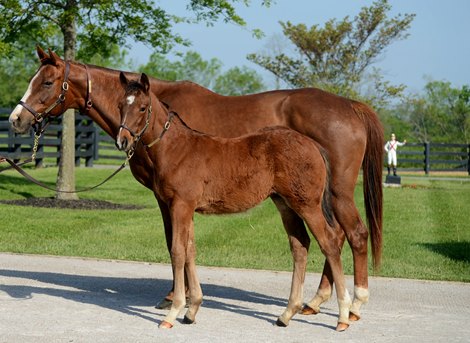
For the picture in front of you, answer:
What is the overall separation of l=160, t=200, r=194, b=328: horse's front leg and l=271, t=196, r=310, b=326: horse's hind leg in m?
0.94

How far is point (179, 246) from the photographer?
7.71m

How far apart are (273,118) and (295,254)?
1687 mm

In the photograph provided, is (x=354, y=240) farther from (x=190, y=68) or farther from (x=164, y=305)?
(x=190, y=68)

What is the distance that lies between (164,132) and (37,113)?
1.47 metres

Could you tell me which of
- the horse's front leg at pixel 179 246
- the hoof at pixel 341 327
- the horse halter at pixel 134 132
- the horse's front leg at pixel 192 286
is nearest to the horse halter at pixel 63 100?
the horse halter at pixel 134 132

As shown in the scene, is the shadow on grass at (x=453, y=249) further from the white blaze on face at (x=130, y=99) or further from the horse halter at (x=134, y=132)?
the white blaze on face at (x=130, y=99)

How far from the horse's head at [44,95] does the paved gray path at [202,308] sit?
1.92m

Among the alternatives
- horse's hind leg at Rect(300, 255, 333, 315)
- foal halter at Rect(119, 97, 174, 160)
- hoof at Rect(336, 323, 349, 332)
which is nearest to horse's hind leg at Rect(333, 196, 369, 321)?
horse's hind leg at Rect(300, 255, 333, 315)

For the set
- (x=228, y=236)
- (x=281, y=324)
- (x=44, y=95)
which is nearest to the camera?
(x=281, y=324)

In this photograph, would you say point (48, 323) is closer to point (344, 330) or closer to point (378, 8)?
point (344, 330)

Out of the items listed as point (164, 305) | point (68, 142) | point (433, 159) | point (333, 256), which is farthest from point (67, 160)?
point (433, 159)

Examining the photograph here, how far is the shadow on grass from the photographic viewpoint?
41.3ft

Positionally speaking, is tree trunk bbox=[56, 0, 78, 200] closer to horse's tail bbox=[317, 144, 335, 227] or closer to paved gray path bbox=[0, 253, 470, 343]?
paved gray path bbox=[0, 253, 470, 343]

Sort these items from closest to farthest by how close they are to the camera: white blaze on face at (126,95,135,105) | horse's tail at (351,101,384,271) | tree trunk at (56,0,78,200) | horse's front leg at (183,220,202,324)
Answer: white blaze on face at (126,95,135,105) → horse's front leg at (183,220,202,324) → horse's tail at (351,101,384,271) → tree trunk at (56,0,78,200)
